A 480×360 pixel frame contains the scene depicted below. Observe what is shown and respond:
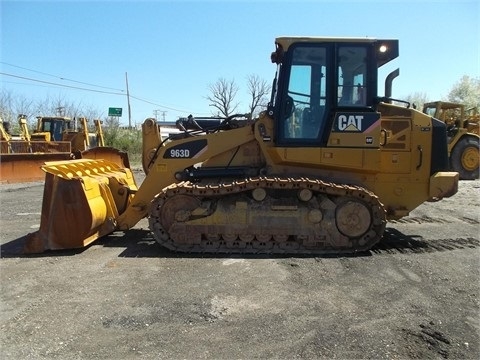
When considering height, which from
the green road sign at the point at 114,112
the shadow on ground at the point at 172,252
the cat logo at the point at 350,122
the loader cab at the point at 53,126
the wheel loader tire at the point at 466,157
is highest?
the green road sign at the point at 114,112

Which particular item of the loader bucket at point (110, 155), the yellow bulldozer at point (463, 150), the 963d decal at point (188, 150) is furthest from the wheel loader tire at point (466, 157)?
the 963d decal at point (188, 150)

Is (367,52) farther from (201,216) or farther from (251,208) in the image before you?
(201,216)

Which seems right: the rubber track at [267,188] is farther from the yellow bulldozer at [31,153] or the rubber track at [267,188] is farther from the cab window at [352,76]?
the yellow bulldozer at [31,153]

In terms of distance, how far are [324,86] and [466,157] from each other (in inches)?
513

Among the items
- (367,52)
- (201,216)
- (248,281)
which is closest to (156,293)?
(248,281)

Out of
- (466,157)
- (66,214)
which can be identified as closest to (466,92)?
(466,157)

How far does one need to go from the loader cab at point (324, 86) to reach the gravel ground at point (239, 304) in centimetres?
192

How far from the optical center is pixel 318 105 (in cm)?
629

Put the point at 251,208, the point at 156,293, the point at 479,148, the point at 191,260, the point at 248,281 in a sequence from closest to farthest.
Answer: the point at 156,293 → the point at 248,281 → the point at 191,260 → the point at 251,208 → the point at 479,148

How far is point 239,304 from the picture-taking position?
422 cm

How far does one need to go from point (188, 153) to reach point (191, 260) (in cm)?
181

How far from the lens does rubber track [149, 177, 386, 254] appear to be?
5969 millimetres

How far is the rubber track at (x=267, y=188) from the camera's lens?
5.97m

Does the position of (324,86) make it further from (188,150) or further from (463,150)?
(463,150)
